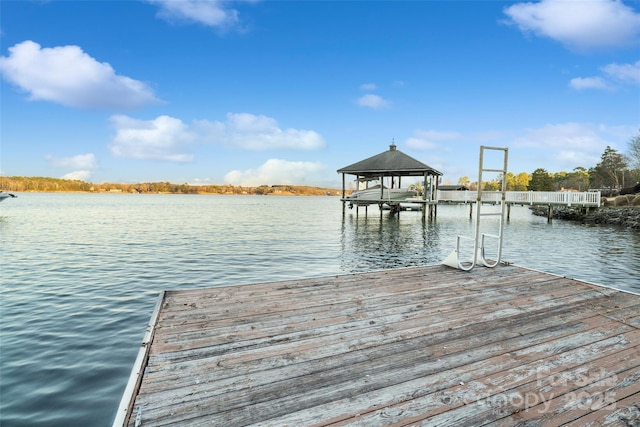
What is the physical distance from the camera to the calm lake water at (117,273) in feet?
14.7

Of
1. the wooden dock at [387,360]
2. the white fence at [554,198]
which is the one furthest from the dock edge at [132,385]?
the white fence at [554,198]

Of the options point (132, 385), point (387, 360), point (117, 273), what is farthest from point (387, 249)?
point (132, 385)

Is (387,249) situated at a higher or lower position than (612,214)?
lower

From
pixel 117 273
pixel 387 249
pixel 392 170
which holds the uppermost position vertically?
pixel 392 170

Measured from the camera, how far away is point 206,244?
16.9 meters

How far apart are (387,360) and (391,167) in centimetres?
2688

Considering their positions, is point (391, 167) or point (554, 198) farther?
point (554, 198)

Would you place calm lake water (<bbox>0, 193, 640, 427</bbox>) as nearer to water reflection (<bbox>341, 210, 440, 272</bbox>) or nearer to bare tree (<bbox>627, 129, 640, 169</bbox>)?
water reflection (<bbox>341, 210, 440, 272</bbox>)

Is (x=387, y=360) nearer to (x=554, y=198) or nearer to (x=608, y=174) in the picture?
(x=554, y=198)

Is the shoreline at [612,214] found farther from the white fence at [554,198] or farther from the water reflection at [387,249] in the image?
the water reflection at [387,249]

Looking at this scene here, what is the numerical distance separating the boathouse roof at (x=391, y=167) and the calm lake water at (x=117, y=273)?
7.49 m

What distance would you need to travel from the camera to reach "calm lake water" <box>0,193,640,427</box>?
448 centimetres

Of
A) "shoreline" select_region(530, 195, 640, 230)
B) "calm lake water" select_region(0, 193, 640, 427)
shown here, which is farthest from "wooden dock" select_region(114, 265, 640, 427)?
"shoreline" select_region(530, 195, 640, 230)

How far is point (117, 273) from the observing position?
10.6 meters
